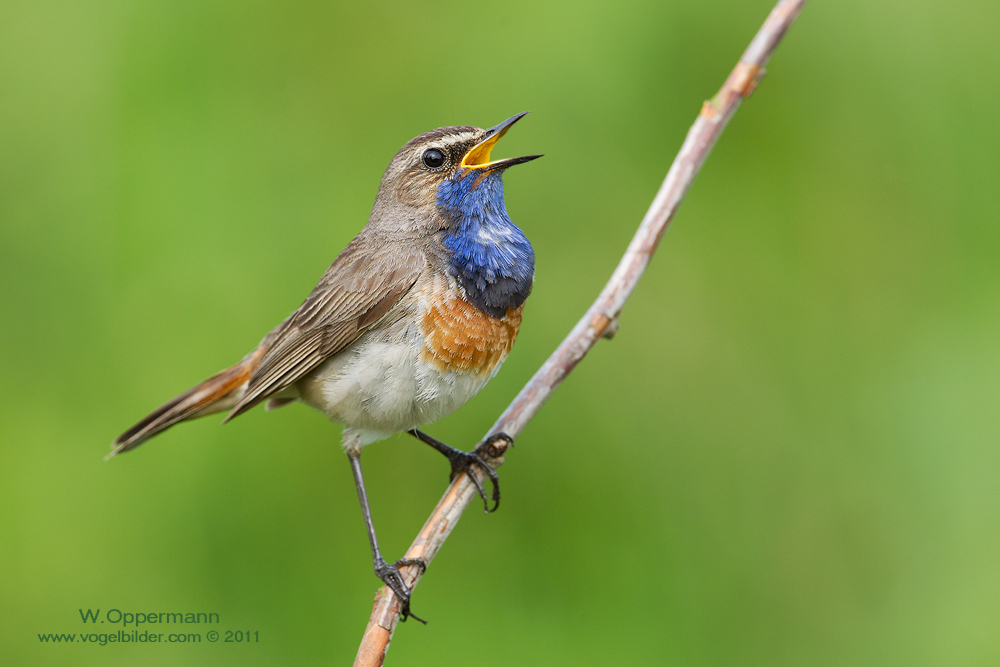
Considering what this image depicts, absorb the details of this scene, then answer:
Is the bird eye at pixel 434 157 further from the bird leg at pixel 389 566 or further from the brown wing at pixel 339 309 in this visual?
the bird leg at pixel 389 566

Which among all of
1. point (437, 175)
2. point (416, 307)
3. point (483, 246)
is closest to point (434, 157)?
point (437, 175)

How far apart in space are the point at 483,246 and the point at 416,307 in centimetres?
36

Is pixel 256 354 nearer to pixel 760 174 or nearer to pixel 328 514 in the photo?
pixel 328 514

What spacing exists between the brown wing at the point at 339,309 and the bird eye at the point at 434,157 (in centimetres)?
36

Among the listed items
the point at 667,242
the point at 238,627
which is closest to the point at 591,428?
the point at 667,242

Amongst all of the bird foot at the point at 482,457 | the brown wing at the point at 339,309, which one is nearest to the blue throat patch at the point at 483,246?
the brown wing at the point at 339,309

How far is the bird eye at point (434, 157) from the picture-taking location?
4145 millimetres

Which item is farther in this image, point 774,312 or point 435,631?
point 774,312

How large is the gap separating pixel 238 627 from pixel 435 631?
0.93 meters

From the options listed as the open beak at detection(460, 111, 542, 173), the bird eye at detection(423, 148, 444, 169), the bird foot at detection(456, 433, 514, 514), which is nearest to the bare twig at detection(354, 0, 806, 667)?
the bird foot at detection(456, 433, 514, 514)

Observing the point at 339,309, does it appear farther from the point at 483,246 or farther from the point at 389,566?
the point at 389,566

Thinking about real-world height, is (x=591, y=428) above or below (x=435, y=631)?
above

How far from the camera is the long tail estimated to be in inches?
171

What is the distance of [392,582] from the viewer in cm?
399
